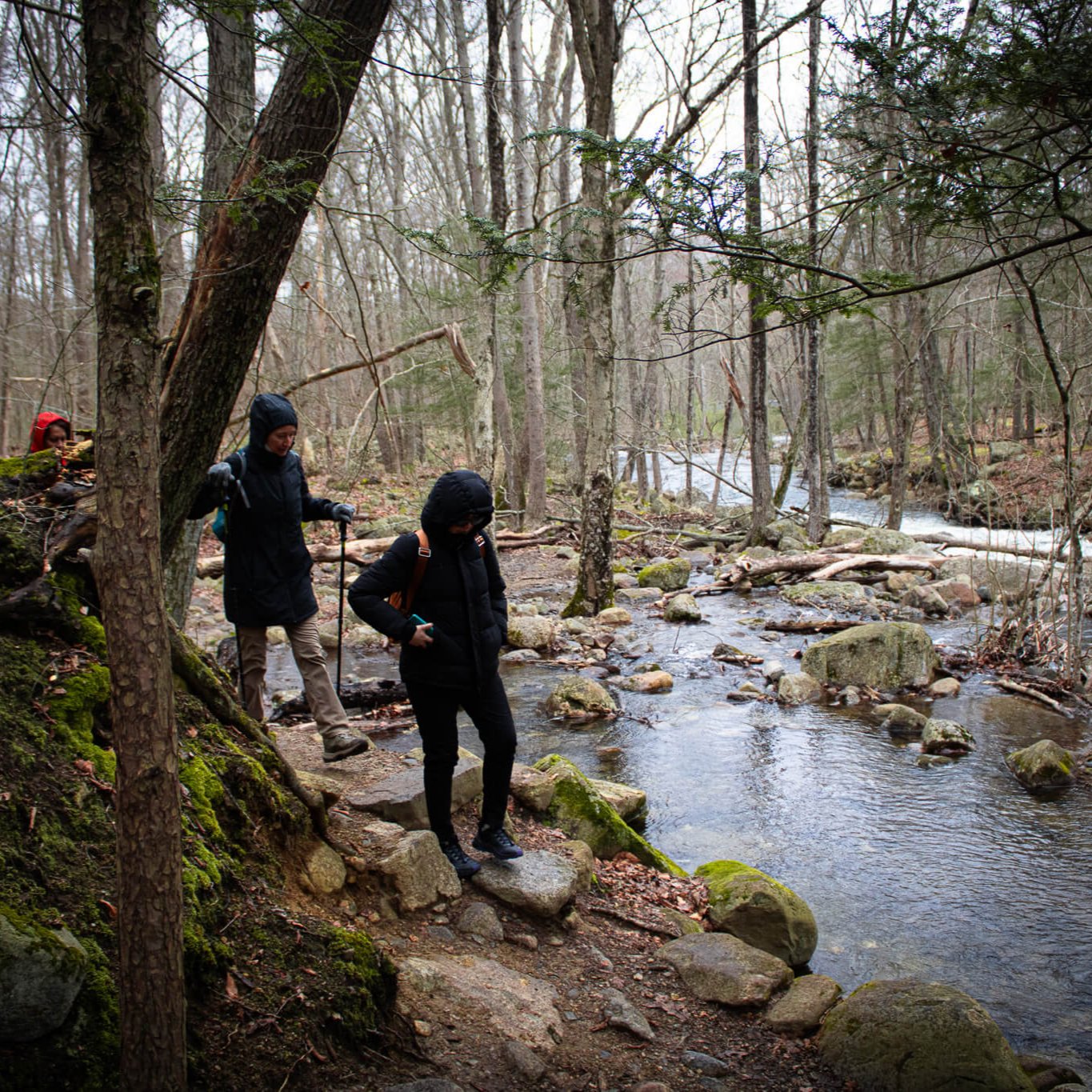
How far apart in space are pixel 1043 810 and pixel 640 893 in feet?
11.3

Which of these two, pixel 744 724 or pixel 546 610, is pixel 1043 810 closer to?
pixel 744 724

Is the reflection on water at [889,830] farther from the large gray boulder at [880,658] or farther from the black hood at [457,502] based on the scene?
the black hood at [457,502]

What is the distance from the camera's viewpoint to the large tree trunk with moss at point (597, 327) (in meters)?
10.4

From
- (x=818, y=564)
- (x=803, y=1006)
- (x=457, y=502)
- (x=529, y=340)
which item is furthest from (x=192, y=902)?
(x=529, y=340)

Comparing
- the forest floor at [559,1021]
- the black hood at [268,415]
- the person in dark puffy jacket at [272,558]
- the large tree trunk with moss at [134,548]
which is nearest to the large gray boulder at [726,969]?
the forest floor at [559,1021]

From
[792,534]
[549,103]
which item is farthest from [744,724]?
[549,103]

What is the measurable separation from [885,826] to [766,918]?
204 cm

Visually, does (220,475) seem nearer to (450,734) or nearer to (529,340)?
(450,734)

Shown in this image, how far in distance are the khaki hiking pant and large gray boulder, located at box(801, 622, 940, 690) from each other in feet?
19.6

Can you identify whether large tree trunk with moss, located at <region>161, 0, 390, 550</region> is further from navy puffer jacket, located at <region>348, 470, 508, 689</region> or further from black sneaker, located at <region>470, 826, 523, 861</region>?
black sneaker, located at <region>470, 826, 523, 861</region>

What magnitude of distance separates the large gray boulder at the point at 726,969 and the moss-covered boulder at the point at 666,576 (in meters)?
10.0

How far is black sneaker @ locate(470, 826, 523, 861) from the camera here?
418 centimetres

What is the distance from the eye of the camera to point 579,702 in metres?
8.39

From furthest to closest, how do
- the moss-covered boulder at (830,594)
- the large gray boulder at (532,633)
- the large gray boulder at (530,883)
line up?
the moss-covered boulder at (830,594)
the large gray boulder at (532,633)
the large gray boulder at (530,883)
